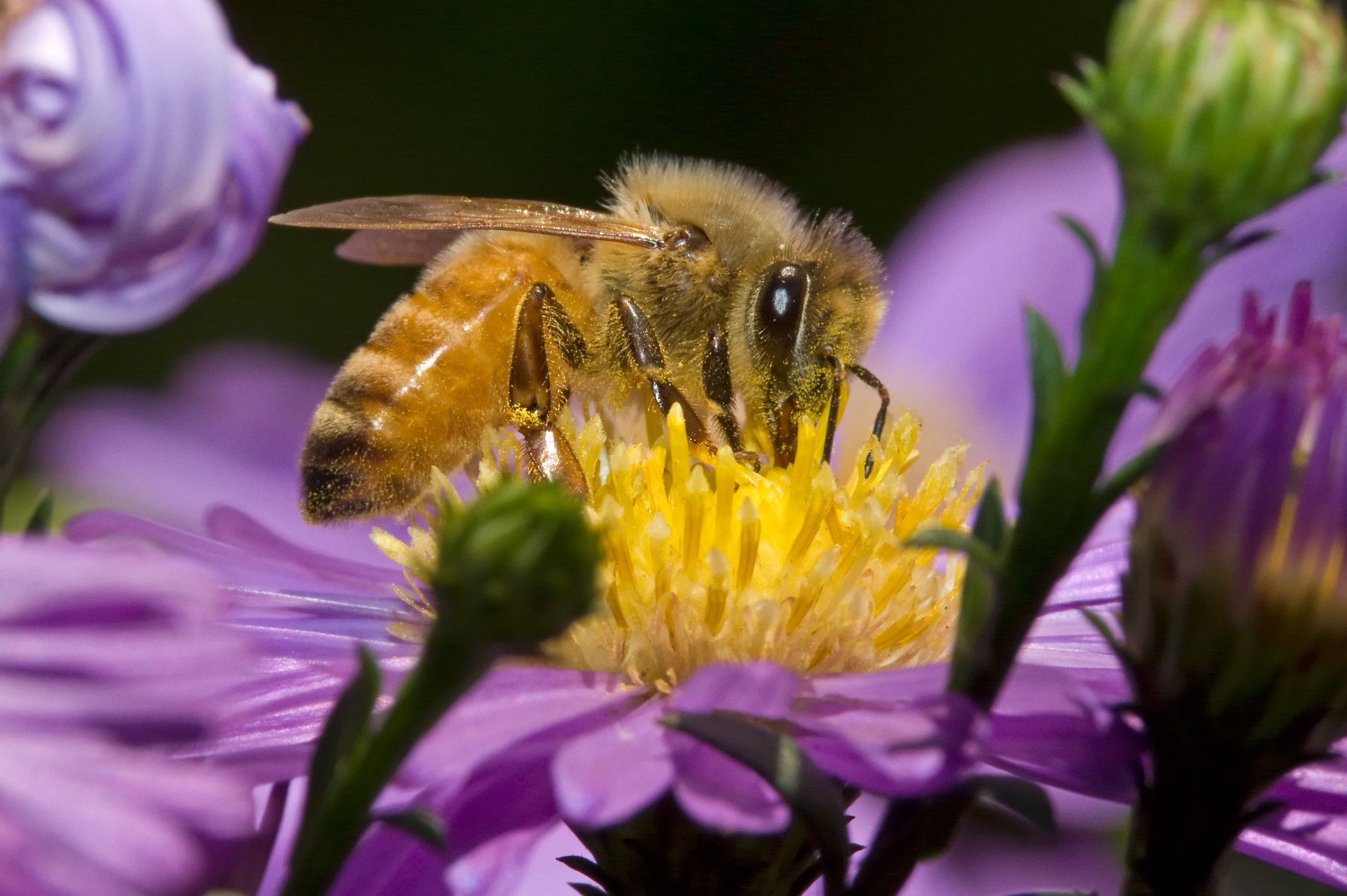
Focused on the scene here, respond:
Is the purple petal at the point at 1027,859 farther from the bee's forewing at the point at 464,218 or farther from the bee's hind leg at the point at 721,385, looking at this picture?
the bee's forewing at the point at 464,218

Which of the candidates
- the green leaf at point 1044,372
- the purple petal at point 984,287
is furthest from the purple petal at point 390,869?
the purple petal at point 984,287

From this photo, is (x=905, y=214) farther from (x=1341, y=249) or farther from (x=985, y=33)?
(x=1341, y=249)

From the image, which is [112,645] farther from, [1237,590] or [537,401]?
[537,401]

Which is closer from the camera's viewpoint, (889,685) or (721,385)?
(889,685)

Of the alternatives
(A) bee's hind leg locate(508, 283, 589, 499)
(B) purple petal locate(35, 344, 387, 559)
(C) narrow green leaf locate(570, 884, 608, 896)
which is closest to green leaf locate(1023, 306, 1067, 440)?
(C) narrow green leaf locate(570, 884, 608, 896)

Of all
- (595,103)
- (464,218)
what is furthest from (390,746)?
(595,103)

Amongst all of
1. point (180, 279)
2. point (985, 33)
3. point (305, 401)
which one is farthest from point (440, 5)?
point (180, 279)

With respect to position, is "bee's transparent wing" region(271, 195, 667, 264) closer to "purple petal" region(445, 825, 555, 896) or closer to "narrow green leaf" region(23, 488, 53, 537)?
"narrow green leaf" region(23, 488, 53, 537)

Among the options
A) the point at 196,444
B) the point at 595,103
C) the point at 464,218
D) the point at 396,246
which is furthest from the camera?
the point at 595,103
